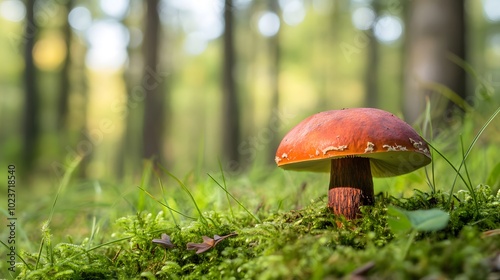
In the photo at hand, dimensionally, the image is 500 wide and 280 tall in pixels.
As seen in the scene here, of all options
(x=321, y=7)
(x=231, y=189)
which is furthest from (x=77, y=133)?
(x=321, y=7)

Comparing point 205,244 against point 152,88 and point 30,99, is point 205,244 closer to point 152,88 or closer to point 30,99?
point 152,88

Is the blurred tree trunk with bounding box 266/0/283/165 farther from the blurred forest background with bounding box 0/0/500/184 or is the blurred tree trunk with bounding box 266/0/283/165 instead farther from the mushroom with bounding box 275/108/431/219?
the mushroom with bounding box 275/108/431/219

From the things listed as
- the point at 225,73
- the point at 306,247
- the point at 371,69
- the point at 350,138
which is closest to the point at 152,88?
the point at 225,73

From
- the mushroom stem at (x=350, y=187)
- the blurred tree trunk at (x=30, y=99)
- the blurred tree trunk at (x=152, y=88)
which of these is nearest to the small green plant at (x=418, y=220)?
the mushroom stem at (x=350, y=187)

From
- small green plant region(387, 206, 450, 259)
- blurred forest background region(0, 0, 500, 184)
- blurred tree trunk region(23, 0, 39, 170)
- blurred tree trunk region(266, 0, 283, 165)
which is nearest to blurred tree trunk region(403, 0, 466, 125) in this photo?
blurred forest background region(0, 0, 500, 184)

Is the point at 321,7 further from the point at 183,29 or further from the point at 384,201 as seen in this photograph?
the point at 384,201

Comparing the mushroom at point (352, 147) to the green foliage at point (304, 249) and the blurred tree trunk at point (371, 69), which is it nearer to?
the green foliage at point (304, 249)
